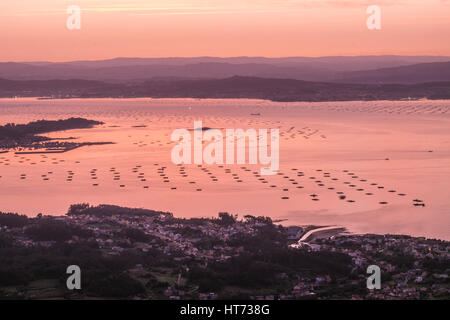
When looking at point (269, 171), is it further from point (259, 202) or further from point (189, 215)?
point (189, 215)

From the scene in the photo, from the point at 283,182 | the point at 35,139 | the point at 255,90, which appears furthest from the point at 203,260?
the point at 255,90

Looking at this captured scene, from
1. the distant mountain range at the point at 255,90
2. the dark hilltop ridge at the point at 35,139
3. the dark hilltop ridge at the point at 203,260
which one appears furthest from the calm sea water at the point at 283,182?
the distant mountain range at the point at 255,90

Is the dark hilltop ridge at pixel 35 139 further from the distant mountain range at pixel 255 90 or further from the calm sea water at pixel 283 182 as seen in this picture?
the distant mountain range at pixel 255 90

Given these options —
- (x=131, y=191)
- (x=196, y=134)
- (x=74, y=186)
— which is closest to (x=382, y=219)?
(x=131, y=191)

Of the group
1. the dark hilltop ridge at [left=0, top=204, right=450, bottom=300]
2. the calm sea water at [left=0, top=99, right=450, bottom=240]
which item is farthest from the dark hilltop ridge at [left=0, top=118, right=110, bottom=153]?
the dark hilltop ridge at [left=0, top=204, right=450, bottom=300]

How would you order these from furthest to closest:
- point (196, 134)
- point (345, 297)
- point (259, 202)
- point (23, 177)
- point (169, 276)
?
point (196, 134) → point (23, 177) → point (259, 202) → point (169, 276) → point (345, 297)

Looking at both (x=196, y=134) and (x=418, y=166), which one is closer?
(x=418, y=166)
